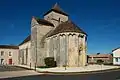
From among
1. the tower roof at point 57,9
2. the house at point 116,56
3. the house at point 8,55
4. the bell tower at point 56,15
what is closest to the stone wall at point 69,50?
the bell tower at point 56,15

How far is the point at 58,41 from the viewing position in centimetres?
3491

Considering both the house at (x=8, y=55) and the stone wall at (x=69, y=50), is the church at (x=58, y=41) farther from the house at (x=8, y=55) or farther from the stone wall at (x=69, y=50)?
the house at (x=8, y=55)

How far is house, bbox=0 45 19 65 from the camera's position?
187 ft

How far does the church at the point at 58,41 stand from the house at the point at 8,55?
63.4ft

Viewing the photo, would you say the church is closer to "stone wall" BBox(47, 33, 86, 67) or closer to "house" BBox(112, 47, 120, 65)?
"stone wall" BBox(47, 33, 86, 67)

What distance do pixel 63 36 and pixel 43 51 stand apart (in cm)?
820

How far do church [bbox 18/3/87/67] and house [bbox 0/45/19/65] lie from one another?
63.4ft

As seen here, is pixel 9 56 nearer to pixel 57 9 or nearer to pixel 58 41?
pixel 57 9

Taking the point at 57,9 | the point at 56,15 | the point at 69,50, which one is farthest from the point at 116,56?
the point at 69,50

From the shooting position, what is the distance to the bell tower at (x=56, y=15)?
44575mm

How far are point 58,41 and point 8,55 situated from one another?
95.7 feet

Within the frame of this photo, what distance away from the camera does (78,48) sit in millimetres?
33594

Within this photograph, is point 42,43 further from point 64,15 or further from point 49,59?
point 64,15

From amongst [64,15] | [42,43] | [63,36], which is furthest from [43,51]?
[64,15]
